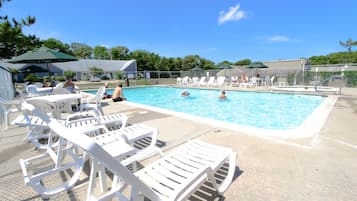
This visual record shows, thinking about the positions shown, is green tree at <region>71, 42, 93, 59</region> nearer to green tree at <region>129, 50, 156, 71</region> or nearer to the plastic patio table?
green tree at <region>129, 50, 156, 71</region>

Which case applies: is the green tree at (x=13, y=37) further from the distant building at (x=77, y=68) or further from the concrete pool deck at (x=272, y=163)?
the concrete pool deck at (x=272, y=163)

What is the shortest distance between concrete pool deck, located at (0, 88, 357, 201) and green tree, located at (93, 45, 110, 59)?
55.9 metres

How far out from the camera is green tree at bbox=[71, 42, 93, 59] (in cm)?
5281

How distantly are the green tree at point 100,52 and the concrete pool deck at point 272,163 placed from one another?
183ft

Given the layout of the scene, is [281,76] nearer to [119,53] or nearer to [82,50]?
[119,53]

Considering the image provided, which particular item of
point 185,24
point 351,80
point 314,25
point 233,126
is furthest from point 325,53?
point 233,126

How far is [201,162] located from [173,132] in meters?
1.85

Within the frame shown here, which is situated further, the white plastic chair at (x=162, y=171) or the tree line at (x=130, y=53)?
the tree line at (x=130, y=53)

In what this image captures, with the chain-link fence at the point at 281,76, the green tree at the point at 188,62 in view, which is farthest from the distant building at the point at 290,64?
the green tree at the point at 188,62

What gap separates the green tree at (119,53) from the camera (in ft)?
167

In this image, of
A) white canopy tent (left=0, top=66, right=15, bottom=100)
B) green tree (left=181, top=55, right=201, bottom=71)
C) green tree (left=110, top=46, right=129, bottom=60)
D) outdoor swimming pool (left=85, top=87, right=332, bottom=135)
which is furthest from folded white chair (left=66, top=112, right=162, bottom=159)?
green tree (left=110, top=46, right=129, bottom=60)

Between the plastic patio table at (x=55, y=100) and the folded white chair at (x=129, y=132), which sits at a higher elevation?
the plastic patio table at (x=55, y=100)

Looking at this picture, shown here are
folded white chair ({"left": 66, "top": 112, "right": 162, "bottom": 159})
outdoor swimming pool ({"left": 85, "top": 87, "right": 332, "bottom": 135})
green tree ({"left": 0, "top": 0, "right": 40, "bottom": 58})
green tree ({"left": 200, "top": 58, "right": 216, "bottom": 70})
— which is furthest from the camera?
green tree ({"left": 200, "top": 58, "right": 216, "bottom": 70})

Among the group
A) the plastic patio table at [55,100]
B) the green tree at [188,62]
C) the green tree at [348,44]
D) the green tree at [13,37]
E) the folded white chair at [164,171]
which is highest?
the green tree at [348,44]
